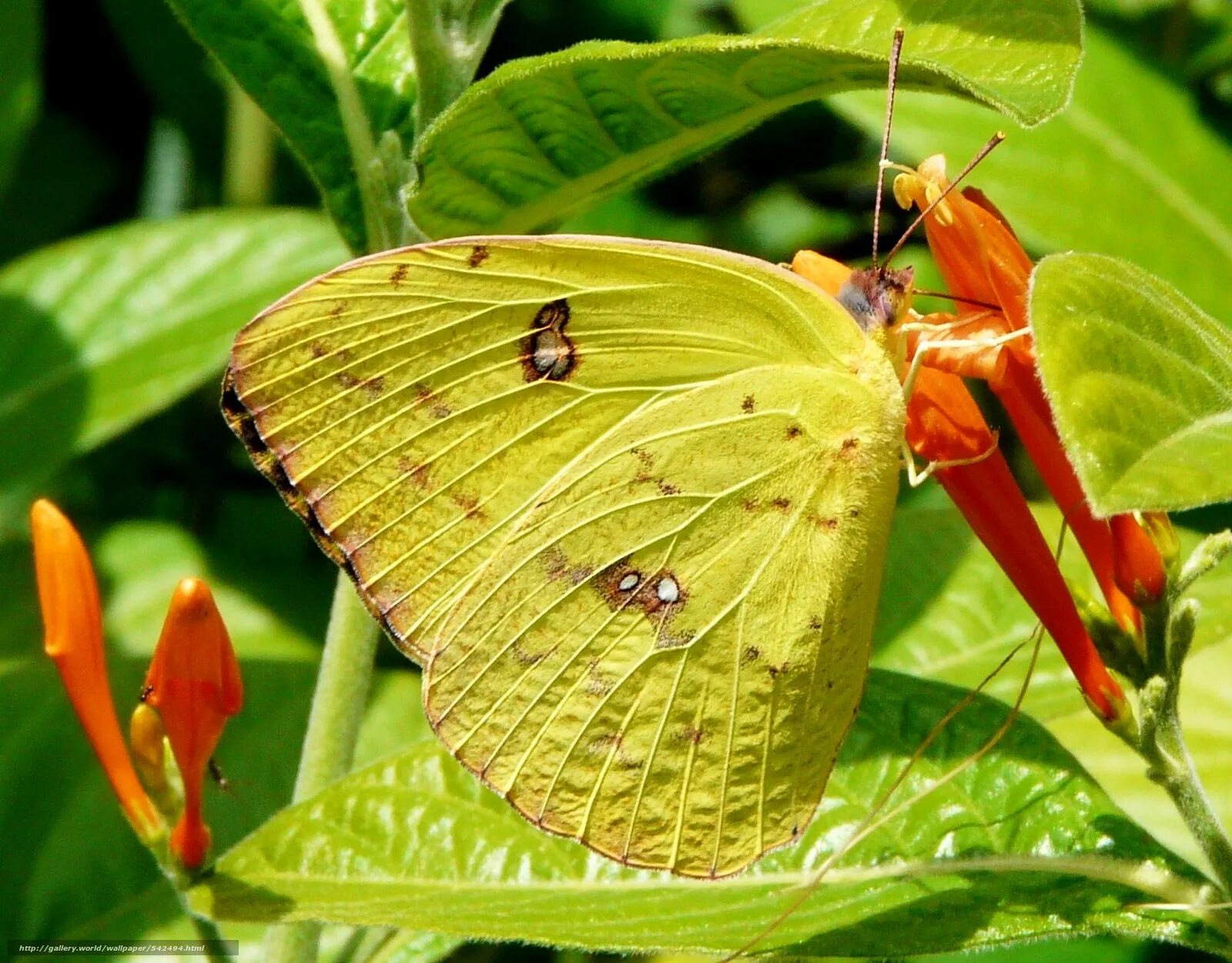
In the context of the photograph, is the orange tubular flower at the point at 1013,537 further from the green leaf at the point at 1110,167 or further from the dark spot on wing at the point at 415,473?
the green leaf at the point at 1110,167

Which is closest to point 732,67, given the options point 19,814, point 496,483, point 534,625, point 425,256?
point 425,256

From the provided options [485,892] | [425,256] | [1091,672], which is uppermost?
[425,256]

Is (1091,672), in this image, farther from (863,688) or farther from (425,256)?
(425,256)

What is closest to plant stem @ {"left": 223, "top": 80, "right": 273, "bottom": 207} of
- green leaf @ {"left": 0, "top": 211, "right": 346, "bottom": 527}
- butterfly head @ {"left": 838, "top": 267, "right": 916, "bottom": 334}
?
green leaf @ {"left": 0, "top": 211, "right": 346, "bottom": 527}

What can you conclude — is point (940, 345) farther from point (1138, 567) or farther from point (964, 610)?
point (964, 610)

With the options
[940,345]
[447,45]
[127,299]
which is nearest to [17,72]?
[127,299]
